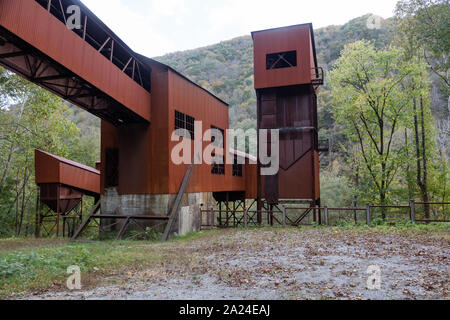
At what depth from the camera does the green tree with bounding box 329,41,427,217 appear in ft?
77.4

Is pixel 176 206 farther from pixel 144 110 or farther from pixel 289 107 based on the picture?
pixel 289 107

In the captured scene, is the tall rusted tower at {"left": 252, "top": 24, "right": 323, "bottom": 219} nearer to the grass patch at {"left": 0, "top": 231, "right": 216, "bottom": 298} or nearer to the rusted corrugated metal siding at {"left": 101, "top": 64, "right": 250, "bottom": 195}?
the rusted corrugated metal siding at {"left": 101, "top": 64, "right": 250, "bottom": 195}

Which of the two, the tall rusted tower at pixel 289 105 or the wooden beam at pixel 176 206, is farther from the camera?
the tall rusted tower at pixel 289 105

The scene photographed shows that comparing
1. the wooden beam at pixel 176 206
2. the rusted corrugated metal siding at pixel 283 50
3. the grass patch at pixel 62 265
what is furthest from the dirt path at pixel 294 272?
the rusted corrugated metal siding at pixel 283 50

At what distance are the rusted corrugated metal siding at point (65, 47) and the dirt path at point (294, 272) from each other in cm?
697

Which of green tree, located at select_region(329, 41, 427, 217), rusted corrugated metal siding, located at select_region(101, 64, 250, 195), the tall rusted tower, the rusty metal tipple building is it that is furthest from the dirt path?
green tree, located at select_region(329, 41, 427, 217)

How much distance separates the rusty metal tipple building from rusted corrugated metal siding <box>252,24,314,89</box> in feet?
0.21

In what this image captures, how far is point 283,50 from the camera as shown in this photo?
19.9 metres

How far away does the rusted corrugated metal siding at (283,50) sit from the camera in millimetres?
19531

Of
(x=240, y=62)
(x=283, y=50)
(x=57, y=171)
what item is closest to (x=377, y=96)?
(x=283, y=50)

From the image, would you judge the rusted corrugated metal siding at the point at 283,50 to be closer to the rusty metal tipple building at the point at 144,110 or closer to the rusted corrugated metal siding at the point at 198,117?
the rusty metal tipple building at the point at 144,110

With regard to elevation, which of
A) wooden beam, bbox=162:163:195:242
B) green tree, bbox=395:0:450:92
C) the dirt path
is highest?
green tree, bbox=395:0:450:92

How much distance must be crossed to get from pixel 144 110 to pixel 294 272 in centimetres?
1102
